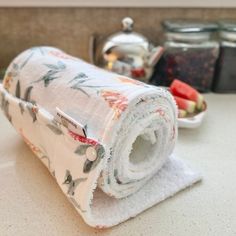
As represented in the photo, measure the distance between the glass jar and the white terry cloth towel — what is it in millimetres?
374

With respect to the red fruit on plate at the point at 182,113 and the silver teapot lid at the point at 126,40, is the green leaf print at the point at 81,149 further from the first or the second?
the silver teapot lid at the point at 126,40

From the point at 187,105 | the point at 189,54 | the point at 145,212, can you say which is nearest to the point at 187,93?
the point at 187,105

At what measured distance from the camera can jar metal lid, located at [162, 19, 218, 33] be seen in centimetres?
77

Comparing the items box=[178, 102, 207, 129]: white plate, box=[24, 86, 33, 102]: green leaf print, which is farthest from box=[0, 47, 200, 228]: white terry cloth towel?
box=[178, 102, 207, 129]: white plate

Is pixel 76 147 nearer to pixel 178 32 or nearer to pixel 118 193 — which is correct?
pixel 118 193

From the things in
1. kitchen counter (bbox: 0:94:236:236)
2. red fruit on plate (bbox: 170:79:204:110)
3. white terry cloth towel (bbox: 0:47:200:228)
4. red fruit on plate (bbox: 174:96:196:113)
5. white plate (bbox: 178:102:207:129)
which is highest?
white terry cloth towel (bbox: 0:47:200:228)

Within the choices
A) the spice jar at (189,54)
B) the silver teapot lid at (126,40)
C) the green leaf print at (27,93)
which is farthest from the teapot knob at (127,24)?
the green leaf print at (27,93)

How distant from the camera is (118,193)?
417mm

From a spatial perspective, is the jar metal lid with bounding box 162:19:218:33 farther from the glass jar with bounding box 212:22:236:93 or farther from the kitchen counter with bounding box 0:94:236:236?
the kitchen counter with bounding box 0:94:236:236

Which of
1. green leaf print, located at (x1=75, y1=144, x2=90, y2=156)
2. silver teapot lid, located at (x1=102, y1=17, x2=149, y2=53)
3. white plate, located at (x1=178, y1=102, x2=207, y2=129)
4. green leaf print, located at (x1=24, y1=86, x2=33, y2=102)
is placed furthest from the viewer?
silver teapot lid, located at (x1=102, y1=17, x2=149, y2=53)

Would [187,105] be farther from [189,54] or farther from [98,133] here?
[98,133]

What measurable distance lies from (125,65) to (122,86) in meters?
0.36

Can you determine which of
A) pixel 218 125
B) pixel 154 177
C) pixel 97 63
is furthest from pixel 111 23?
pixel 154 177

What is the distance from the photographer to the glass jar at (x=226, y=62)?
782 mm
